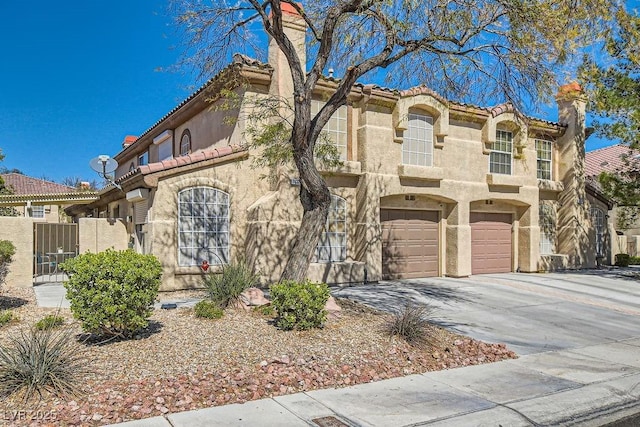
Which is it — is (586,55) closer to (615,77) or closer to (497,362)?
(615,77)

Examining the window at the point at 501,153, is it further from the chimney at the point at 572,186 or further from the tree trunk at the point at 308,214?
the tree trunk at the point at 308,214

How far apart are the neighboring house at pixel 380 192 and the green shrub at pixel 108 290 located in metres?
5.57

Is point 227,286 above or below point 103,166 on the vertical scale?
below

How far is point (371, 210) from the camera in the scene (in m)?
14.9

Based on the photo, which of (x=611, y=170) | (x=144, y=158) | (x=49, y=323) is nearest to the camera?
(x=49, y=323)

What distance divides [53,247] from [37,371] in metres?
11.5

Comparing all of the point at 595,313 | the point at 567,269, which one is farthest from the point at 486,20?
the point at 567,269

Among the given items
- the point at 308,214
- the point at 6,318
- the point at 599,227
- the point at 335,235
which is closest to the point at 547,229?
the point at 599,227

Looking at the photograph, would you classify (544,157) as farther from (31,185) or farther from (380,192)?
(31,185)

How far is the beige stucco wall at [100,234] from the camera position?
14812 millimetres

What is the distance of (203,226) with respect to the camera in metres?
13.3

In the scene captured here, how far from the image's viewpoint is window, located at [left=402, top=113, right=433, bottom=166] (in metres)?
15.9

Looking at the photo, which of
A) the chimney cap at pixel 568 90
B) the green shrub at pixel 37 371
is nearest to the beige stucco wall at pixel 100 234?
the green shrub at pixel 37 371

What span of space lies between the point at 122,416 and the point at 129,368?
1210mm
